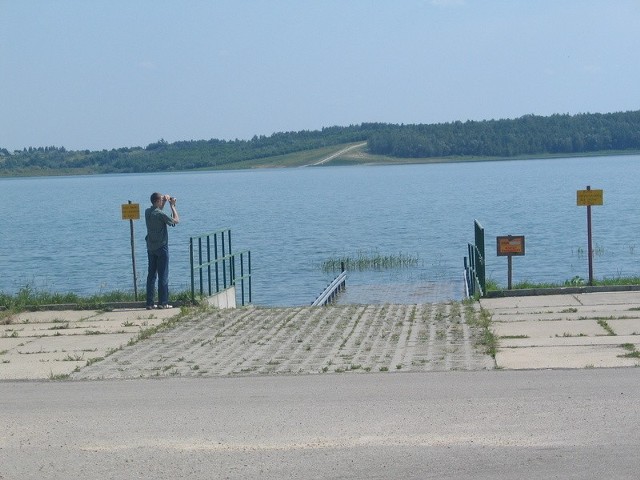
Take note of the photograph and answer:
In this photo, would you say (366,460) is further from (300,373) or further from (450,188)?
(450,188)

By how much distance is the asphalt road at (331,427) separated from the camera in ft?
24.1

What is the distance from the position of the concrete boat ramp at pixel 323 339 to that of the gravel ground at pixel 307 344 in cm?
1

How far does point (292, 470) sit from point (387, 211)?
208 feet

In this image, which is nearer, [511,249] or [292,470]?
[292,470]

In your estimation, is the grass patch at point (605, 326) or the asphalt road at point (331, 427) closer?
→ the asphalt road at point (331, 427)

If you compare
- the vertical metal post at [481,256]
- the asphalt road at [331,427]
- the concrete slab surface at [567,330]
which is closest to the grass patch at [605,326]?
the concrete slab surface at [567,330]

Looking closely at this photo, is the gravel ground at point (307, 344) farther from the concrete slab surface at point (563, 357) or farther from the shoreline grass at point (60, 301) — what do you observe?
the shoreline grass at point (60, 301)

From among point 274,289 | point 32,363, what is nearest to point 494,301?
point 32,363

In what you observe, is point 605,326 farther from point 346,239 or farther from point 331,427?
point 346,239

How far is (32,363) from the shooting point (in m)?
12.2

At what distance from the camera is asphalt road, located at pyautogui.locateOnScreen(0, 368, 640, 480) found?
7355 millimetres

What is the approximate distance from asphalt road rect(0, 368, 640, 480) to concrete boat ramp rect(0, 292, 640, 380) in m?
0.64

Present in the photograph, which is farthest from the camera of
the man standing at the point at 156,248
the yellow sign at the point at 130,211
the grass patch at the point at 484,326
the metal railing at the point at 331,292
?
the metal railing at the point at 331,292

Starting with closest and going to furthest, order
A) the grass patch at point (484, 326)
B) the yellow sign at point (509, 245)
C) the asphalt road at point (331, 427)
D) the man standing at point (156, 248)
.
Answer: the asphalt road at point (331, 427) < the grass patch at point (484, 326) < the man standing at point (156, 248) < the yellow sign at point (509, 245)
